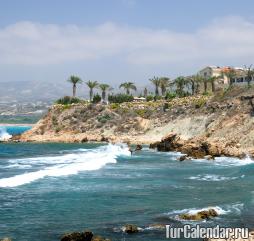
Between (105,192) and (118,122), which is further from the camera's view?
(118,122)

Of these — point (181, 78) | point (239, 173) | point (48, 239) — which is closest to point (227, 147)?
point (239, 173)

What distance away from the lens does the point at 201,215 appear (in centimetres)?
2680

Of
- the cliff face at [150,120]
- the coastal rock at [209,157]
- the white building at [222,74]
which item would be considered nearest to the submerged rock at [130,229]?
the coastal rock at [209,157]

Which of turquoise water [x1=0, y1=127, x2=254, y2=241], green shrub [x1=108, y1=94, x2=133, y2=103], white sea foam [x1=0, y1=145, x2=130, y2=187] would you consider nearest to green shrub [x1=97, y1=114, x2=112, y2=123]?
green shrub [x1=108, y1=94, x2=133, y2=103]

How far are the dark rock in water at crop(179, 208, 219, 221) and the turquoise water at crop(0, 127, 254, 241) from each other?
0.49 meters

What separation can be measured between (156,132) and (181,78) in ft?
96.6

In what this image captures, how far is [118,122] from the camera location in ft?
345

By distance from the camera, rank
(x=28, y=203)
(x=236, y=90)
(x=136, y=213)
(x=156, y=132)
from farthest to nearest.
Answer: (x=156, y=132) < (x=236, y=90) < (x=28, y=203) < (x=136, y=213)

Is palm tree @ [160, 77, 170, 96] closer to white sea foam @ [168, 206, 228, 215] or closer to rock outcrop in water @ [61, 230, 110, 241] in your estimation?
white sea foam @ [168, 206, 228, 215]

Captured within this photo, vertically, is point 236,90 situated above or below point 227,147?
above

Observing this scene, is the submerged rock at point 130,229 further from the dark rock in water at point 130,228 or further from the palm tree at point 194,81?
the palm tree at point 194,81

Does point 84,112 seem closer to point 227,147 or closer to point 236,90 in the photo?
point 236,90

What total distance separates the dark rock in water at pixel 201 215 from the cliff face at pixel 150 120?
1813 inches

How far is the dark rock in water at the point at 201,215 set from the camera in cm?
2650
